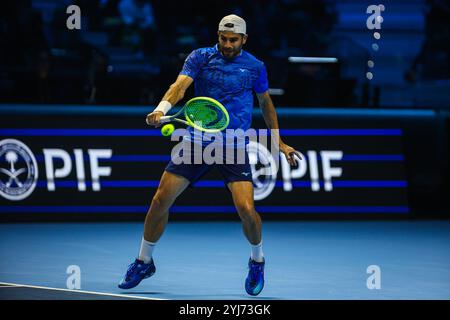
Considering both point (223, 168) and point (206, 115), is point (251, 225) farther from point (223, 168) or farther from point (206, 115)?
point (206, 115)

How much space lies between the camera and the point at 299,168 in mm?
13062

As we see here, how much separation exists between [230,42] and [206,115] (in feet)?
1.89

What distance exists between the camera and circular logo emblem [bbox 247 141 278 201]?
12.8 meters

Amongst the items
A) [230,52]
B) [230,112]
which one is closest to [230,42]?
[230,52]

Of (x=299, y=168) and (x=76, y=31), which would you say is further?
(x=76, y=31)

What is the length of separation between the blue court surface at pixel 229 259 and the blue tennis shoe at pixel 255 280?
64 millimetres

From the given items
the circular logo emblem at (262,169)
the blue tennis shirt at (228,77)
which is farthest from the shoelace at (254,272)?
the circular logo emblem at (262,169)

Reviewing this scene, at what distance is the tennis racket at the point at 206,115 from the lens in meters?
7.95

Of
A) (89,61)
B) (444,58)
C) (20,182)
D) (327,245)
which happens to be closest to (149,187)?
(20,182)

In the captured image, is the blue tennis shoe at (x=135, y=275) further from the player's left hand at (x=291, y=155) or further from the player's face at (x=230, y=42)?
the player's face at (x=230, y=42)

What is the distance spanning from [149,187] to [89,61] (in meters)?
3.71

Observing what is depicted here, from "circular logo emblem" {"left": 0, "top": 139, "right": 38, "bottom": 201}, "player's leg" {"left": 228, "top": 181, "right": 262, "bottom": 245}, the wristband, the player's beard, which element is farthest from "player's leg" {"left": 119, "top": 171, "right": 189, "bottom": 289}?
"circular logo emblem" {"left": 0, "top": 139, "right": 38, "bottom": 201}
